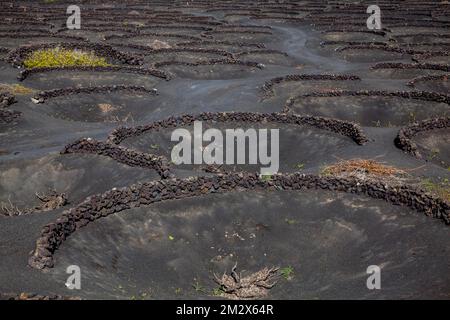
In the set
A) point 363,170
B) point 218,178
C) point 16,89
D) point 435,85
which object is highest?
point 435,85

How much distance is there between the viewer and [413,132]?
3212cm

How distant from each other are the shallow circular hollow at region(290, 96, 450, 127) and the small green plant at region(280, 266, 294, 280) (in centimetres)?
2263

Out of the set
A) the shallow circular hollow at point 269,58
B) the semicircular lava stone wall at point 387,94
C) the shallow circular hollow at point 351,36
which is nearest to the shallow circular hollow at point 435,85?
the semicircular lava stone wall at point 387,94

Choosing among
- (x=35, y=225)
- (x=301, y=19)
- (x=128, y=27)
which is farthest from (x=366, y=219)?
(x=301, y=19)

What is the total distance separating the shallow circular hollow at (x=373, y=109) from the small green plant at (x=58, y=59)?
871 inches

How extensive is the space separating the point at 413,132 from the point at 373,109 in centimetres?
919

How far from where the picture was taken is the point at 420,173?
83.9 ft

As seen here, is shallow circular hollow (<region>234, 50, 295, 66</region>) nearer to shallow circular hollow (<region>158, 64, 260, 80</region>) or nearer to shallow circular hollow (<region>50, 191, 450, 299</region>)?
shallow circular hollow (<region>158, 64, 260, 80</region>)

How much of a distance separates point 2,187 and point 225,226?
1289cm

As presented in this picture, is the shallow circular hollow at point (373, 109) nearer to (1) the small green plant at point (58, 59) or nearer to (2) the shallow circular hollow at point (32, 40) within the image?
(1) the small green plant at point (58, 59)

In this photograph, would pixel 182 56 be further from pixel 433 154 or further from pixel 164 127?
pixel 433 154

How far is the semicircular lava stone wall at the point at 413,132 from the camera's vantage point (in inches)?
1134

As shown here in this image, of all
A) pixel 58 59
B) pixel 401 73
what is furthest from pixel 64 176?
pixel 401 73
